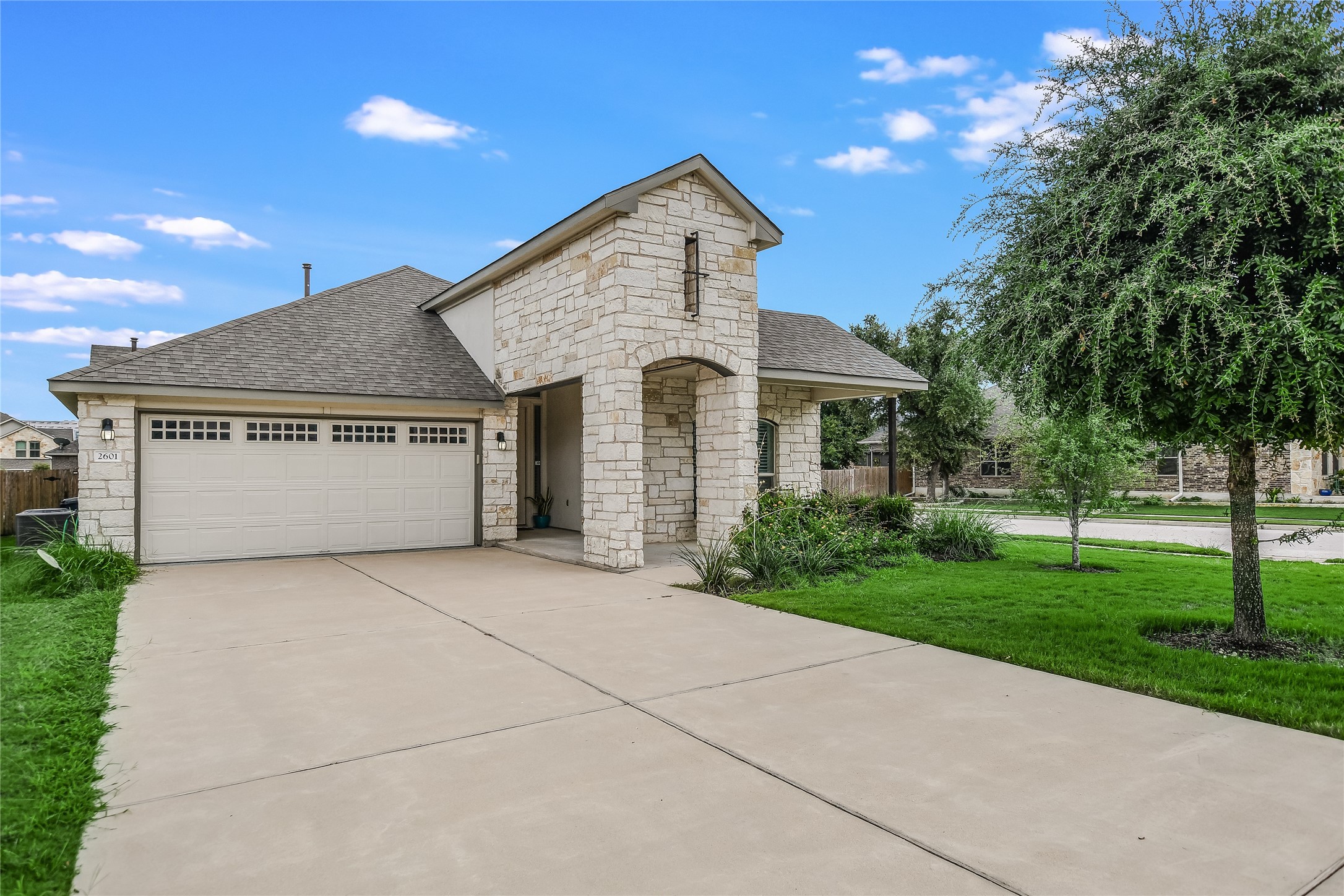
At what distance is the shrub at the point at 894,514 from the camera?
12609 millimetres

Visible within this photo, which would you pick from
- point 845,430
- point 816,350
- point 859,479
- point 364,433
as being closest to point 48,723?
point 364,433

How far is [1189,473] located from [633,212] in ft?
83.2

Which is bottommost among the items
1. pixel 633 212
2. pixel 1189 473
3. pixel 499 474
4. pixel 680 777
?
pixel 680 777

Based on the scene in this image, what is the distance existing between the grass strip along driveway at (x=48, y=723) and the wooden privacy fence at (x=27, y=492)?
1029cm

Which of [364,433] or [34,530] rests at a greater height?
[364,433]

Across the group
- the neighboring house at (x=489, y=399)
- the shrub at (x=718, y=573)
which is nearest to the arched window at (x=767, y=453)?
the neighboring house at (x=489, y=399)

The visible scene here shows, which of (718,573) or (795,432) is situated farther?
(795,432)

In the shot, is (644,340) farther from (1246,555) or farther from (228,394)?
(1246,555)

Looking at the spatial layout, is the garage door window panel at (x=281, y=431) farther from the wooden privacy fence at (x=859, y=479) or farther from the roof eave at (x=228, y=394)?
the wooden privacy fence at (x=859, y=479)

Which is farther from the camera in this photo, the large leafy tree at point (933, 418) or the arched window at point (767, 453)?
the large leafy tree at point (933, 418)

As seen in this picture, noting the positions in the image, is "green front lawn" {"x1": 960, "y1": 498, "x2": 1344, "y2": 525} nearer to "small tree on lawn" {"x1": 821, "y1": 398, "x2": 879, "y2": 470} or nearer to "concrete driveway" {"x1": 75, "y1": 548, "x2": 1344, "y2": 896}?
"small tree on lawn" {"x1": 821, "y1": 398, "x2": 879, "y2": 470}

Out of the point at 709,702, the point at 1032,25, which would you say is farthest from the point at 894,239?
the point at 709,702

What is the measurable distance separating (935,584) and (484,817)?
Result: 7.24 metres

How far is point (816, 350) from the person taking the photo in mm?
14086
